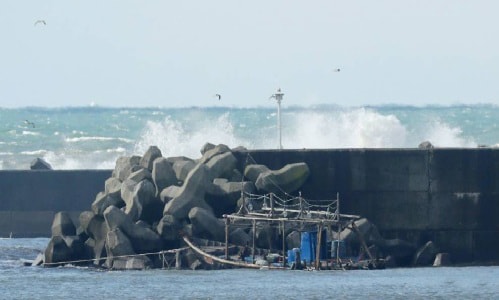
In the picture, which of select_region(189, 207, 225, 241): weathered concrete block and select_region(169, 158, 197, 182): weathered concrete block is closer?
select_region(189, 207, 225, 241): weathered concrete block

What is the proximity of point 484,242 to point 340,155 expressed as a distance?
5198 millimetres

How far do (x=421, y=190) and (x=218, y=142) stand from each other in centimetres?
4626

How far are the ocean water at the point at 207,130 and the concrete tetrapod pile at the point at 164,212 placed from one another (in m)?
24.4

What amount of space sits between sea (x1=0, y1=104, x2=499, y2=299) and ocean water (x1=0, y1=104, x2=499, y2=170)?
0.09 metres

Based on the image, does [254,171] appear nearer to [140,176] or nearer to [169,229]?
[169,229]

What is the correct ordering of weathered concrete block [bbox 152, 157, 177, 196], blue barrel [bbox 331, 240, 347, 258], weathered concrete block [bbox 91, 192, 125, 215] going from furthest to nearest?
weathered concrete block [bbox 152, 157, 177, 196], weathered concrete block [bbox 91, 192, 125, 215], blue barrel [bbox 331, 240, 347, 258]

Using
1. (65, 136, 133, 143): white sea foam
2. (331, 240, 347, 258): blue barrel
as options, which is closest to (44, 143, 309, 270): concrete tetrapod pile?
(331, 240, 347, 258): blue barrel

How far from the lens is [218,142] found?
101250mm

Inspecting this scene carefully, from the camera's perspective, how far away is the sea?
152ft

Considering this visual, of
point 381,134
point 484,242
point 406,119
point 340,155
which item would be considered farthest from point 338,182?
point 406,119

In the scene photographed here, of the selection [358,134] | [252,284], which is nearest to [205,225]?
[252,284]

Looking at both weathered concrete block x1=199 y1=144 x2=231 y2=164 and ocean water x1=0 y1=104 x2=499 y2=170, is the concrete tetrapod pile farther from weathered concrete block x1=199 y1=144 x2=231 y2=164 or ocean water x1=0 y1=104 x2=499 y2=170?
ocean water x1=0 y1=104 x2=499 y2=170

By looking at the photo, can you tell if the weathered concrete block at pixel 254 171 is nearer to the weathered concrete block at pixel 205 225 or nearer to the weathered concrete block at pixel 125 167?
the weathered concrete block at pixel 205 225

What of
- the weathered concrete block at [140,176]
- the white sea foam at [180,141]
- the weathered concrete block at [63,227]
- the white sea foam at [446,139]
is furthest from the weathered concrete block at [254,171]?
the white sea foam at [446,139]
